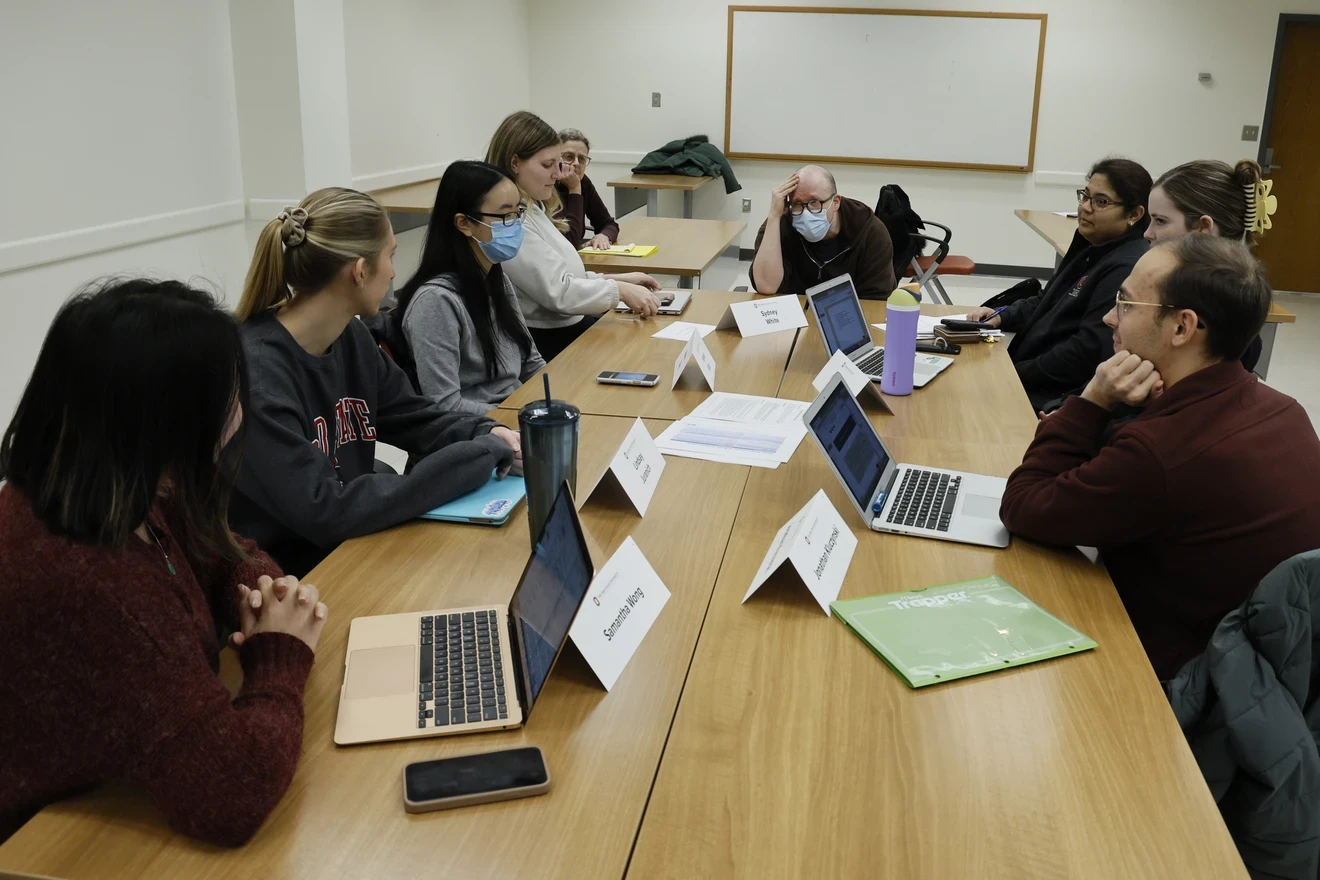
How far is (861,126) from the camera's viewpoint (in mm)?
7551

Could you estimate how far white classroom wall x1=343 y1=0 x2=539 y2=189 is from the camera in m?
5.57

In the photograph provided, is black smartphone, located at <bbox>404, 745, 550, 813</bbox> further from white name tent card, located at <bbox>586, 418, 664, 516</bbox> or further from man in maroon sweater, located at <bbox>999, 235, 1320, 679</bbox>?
man in maroon sweater, located at <bbox>999, 235, 1320, 679</bbox>

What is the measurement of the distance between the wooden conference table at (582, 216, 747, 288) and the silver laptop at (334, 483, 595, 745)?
9.22ft

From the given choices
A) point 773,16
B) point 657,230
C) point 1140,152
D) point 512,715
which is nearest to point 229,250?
point 657,230

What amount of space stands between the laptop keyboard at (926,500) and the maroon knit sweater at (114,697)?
1.07 metres

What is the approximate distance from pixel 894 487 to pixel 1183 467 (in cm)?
50

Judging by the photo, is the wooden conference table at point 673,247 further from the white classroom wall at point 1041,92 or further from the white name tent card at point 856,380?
the white classroom wall at point 1041,92

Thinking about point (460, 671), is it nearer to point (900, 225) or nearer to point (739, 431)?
point (739, 431)

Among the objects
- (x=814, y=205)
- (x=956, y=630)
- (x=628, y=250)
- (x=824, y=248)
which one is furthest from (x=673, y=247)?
(x=956, y=630)

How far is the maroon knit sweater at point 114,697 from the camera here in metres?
0.94

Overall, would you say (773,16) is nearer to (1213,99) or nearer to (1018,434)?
(1213,99)

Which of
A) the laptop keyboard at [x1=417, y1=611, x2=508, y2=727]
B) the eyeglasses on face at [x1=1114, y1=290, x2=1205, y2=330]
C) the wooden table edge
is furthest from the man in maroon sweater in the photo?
the wooden table edge

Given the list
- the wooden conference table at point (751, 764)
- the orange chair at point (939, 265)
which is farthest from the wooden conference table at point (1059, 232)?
the wooden conference table at point (751, 764)

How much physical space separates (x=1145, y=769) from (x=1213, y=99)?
7.43 meters
